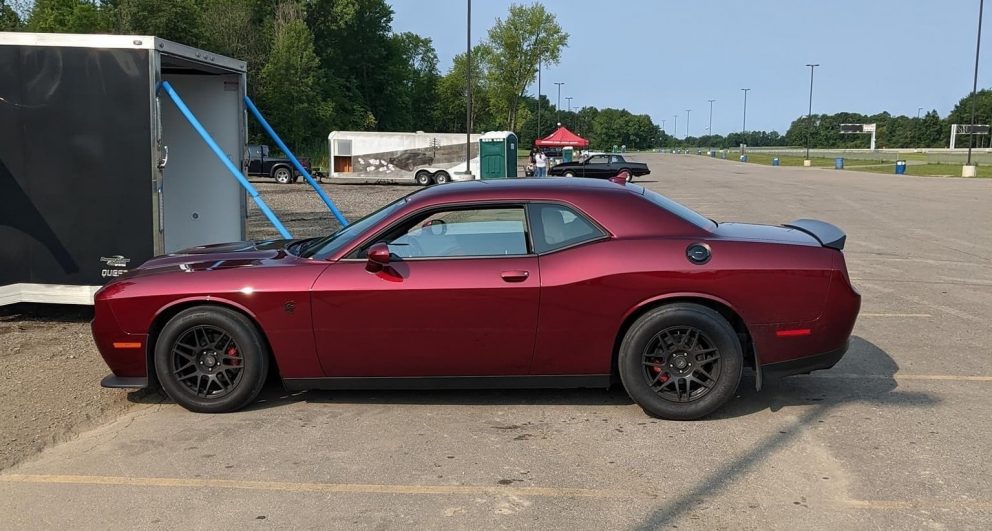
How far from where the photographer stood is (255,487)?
12.6ft

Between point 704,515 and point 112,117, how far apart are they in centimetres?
596

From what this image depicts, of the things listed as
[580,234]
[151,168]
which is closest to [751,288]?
[580,234]

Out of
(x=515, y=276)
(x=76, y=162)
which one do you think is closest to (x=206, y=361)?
(x=515, y=276)

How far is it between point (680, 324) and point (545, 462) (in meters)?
1.19

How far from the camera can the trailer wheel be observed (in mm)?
31984

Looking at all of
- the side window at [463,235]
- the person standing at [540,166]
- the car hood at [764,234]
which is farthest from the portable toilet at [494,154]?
the side window at [463,235]

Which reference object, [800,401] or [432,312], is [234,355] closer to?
[432,312]

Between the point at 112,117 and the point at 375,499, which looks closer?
the point at 375,499

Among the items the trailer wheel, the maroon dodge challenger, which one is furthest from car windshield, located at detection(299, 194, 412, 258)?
the trailer wheel

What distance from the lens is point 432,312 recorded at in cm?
466

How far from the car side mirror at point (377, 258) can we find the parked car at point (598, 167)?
1143 inches

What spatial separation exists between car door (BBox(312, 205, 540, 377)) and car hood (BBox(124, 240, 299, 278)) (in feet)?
1.94

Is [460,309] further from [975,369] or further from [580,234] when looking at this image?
[975,369]

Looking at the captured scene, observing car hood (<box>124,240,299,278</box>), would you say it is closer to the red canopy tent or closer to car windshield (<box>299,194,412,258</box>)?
car windshield (<box>299,194,412,258</box>)
